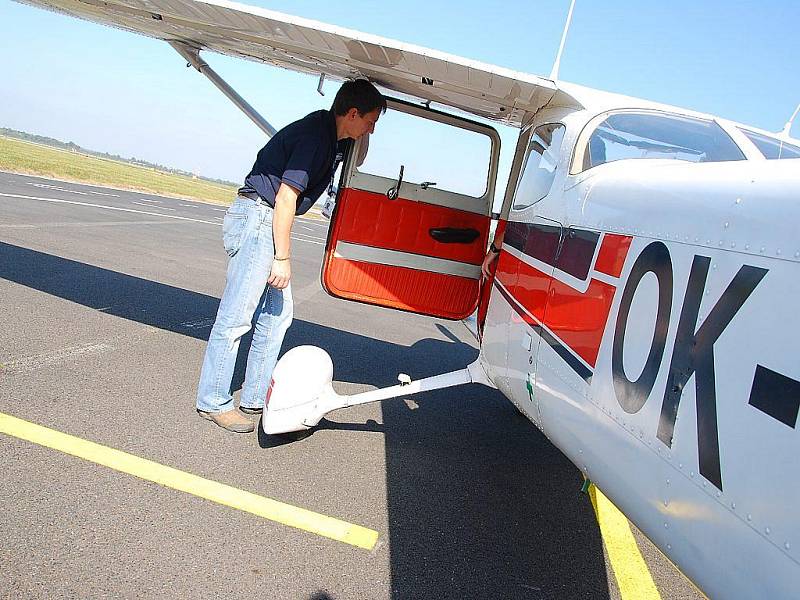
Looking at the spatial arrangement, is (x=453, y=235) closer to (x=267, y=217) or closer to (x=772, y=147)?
(x=267, y=217)

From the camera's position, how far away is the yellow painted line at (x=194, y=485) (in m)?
2.77

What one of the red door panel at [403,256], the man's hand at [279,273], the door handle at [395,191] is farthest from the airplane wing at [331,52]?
the man's hand at [279,273]

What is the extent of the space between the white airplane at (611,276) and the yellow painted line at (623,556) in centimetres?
84

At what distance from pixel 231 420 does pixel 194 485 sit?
74 cm

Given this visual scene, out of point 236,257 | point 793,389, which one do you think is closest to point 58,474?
point 236,257

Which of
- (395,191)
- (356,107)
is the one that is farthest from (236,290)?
(395,191)

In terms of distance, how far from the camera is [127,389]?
12.5ft

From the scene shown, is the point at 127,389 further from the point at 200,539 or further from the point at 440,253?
the point at 440,253

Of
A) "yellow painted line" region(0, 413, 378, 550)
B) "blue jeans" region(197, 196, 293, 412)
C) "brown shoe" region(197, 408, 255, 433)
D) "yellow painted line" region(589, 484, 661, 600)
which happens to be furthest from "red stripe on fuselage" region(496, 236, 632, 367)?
"brown shoe" region(197, 408, 255, 433)

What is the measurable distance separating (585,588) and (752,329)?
1816 mm

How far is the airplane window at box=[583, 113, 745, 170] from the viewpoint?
9.23ft

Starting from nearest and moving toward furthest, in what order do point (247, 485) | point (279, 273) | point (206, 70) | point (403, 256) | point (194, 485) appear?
point (194, 485)
point (247, 485)
point (279, 273)
point (403, 256)
point (206, 70)

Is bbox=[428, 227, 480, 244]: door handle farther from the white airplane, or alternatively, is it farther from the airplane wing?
the airplane wing

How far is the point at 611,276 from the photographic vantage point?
2.04 metres
